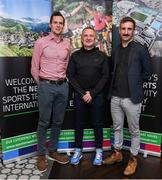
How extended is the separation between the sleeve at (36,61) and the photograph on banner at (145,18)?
93 centimetres

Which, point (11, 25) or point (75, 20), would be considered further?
point (75, 20)

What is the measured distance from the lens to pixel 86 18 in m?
3.26

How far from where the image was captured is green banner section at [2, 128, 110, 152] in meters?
3.19

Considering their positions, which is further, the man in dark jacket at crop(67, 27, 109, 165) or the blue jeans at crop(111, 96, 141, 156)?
the man in dark jacket at crop(67, 27, 109, 165)

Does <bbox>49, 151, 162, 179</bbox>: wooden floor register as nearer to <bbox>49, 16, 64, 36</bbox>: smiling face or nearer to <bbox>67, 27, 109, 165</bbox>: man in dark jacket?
<bbox>67, 27, 109, 165</bbox>: man in dark jacket

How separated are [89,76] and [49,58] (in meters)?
0.46

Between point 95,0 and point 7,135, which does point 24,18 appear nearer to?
point 95,0

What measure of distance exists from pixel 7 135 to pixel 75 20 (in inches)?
57.7

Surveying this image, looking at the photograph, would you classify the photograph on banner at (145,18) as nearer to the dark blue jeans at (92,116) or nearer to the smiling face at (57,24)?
the smiling face at (57,24)

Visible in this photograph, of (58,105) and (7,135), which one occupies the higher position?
(58,105)

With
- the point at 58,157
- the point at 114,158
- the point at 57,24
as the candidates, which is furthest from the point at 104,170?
the point at 57,24

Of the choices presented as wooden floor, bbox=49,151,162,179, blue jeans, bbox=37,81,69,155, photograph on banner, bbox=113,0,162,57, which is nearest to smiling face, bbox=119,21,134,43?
Result: photograph on banner, bbox=113,0,162,57

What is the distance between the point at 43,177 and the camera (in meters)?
2.91

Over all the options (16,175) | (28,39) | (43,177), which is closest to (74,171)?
(43,177)
